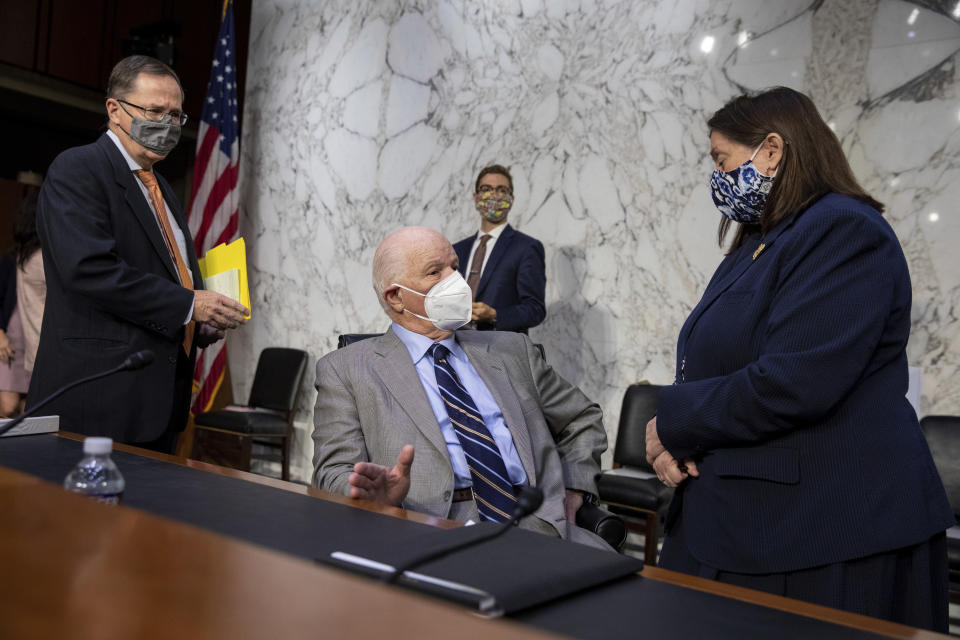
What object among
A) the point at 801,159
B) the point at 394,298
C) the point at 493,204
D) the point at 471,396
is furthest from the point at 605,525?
the point at 493,204

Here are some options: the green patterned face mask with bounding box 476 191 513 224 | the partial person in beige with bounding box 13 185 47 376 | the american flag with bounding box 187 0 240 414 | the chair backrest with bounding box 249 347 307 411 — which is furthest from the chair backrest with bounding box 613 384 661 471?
the american flag with bounding box 187 0 240 414

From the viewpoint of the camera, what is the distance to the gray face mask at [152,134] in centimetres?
276

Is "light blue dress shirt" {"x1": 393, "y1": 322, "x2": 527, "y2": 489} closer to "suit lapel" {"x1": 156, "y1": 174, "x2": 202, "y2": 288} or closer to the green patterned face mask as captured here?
"suit lapel" {"x1": 156, "y1": 174, "x2": 202, "y2": 288}

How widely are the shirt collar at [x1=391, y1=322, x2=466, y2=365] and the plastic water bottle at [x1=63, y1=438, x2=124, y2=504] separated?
40.7 inches

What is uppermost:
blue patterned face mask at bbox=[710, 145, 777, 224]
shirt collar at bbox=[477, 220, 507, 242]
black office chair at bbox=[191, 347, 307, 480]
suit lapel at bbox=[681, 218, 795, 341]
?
shirt collar at bbox=[477, 220, 507, 242]

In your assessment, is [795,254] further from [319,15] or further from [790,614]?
[319,15]

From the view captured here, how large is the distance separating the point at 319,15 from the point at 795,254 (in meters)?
6.44

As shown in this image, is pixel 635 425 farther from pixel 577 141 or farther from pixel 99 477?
pixel 99 477

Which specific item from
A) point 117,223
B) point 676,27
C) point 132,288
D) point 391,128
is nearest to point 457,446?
point 132,288

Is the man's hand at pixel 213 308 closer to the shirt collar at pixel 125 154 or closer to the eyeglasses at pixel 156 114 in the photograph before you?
the shirt collar at pixel 125 154

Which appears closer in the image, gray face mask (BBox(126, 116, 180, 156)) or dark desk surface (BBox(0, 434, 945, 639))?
dark desk surface (BBox(0, 434, 945, 639))

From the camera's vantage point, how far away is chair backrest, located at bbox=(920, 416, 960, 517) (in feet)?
11.5

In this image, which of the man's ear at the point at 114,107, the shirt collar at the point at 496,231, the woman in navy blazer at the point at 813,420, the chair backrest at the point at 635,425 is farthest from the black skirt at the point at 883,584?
the shirt collar at the point at 496,231

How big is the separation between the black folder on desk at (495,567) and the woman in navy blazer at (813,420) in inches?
29.6
